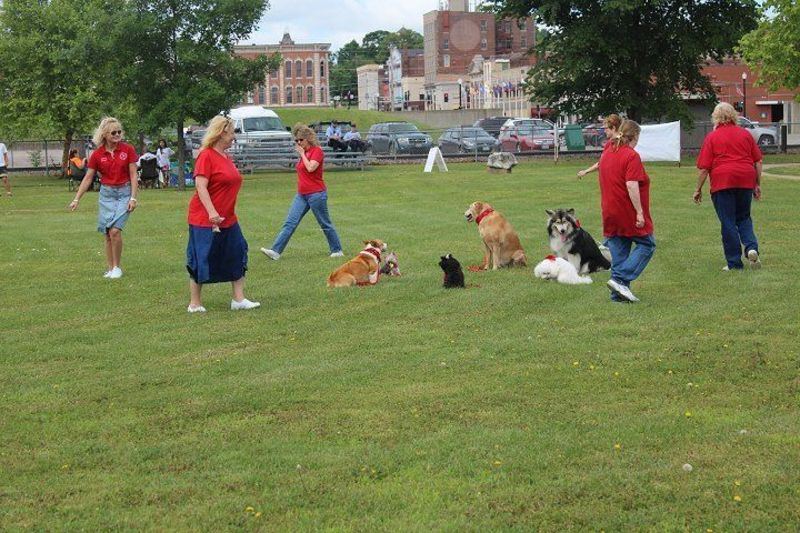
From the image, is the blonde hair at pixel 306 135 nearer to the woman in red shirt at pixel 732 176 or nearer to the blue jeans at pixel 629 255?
the woman in red shirt at pixel 732 176

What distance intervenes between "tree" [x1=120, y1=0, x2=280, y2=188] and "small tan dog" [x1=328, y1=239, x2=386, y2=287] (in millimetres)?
24296

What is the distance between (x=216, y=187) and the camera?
35.0 feet

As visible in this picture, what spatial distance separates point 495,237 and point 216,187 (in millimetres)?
3961

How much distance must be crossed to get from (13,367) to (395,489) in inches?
175

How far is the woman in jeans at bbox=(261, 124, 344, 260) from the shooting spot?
14.7 metres

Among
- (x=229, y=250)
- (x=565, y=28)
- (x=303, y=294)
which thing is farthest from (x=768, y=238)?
(x=565, y=28)

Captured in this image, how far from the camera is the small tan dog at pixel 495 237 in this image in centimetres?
1334

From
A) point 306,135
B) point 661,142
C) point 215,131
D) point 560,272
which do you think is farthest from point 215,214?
point 661,142

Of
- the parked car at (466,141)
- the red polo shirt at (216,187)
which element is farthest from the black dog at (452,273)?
the parked car at (466,141)

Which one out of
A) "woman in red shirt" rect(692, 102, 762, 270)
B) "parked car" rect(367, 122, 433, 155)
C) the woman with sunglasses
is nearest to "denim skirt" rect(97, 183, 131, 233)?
the woman with sunglasses

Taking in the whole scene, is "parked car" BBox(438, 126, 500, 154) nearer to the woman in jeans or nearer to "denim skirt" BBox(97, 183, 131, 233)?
the woman in jeans

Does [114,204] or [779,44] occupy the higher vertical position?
[779,44]

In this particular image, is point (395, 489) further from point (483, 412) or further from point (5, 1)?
point (5, 1)

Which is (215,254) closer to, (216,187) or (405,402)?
(216,187)
